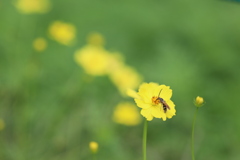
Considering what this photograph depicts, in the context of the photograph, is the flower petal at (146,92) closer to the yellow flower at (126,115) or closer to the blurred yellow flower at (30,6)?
the yellow flower at (126,115)

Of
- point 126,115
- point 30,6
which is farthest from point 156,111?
point 30,6

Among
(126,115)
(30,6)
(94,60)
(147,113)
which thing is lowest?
(147,113)

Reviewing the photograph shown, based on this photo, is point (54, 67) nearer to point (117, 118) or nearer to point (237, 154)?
point (117, 118)

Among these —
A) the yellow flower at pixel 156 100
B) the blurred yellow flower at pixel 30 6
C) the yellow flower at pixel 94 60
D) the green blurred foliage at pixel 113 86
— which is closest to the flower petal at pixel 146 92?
the yellow flower at pixel 156 100

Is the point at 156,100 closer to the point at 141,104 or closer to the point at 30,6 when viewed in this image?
the point at 141,104

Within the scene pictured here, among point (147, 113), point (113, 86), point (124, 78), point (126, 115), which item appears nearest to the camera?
point (147, 113)

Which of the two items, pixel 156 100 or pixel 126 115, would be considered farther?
pixel 126 115

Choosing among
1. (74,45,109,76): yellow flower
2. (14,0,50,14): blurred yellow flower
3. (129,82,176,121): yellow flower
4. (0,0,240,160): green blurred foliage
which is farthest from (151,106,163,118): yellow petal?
(14,0,50,14): blurred yellow flower
